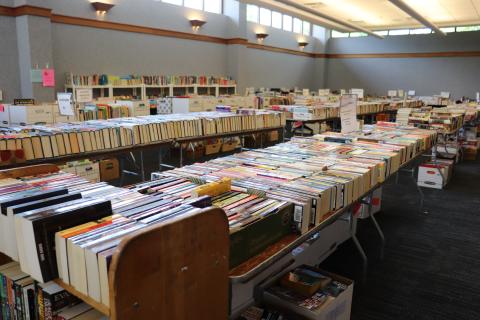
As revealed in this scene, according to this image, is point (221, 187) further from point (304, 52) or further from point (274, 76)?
point (304, 52)

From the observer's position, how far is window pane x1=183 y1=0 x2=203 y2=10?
13109 millimetres

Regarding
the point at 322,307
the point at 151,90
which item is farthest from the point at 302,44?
the point at 322,307

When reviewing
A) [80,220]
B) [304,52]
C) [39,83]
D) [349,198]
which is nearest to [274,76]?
[304,52]

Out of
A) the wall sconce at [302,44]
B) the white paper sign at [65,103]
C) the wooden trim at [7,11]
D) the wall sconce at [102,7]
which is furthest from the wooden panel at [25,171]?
the wall sconce at [302,44]

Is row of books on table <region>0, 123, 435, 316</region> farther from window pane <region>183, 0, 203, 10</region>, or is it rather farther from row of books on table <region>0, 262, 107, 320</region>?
window pane <region>183, 0, 203, 10</region>

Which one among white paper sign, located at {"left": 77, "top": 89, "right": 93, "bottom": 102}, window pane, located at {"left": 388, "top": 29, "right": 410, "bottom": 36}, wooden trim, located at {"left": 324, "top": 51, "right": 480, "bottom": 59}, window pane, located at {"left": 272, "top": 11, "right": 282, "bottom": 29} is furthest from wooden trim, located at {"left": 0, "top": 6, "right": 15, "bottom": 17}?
window pane, located at {"left": 388, "top": 29, "right": 410, "bottom": 36}

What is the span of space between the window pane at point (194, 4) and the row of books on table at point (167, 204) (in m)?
11.0

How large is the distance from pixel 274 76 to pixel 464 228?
44.9 ft

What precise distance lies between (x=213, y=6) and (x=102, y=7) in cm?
494

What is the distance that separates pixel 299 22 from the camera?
19344 millimetres

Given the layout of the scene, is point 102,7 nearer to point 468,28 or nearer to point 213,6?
point 213,6

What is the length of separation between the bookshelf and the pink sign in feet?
1.74

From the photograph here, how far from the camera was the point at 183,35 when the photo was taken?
511 inches

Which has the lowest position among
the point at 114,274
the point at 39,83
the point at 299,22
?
the point at 114,274
